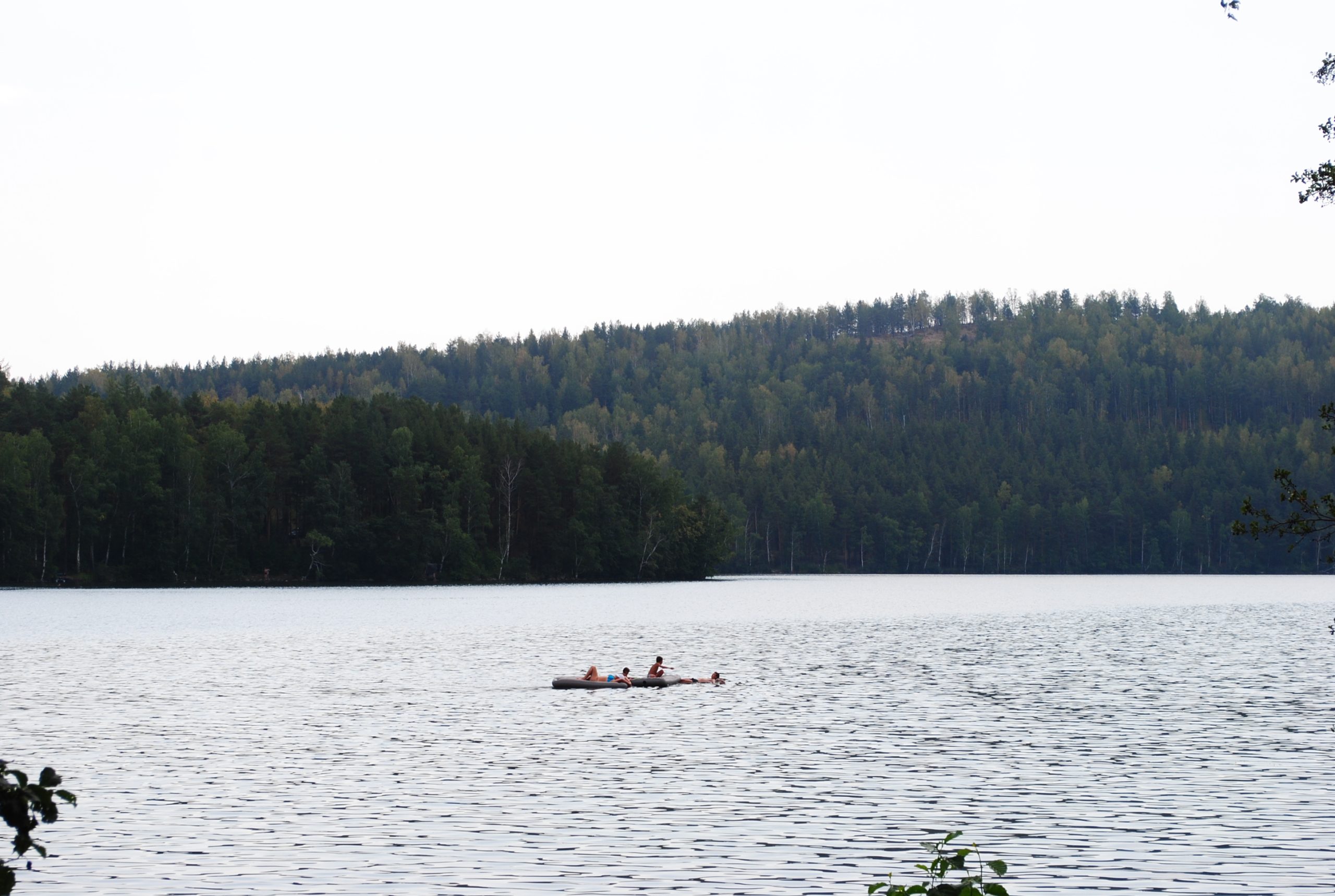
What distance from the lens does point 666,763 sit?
115 ft

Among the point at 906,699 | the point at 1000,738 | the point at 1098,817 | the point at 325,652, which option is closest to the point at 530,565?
the point at 325,652

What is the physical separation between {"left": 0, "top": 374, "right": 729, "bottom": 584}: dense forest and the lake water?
2906 inches

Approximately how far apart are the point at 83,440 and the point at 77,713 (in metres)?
126

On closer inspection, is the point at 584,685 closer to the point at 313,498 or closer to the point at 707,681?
the point at 707,681

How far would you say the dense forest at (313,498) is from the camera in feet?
499

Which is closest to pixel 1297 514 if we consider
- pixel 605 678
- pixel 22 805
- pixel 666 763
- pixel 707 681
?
pixel 22 805

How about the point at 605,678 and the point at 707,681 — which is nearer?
the point at 605,678

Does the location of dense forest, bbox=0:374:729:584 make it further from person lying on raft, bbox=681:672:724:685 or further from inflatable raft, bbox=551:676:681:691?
person lying on raft, bbox=681:672:724:685

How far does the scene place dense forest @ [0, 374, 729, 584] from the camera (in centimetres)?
15200

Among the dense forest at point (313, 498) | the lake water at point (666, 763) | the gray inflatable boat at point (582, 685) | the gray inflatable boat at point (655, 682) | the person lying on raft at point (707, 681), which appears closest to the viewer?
the lake water at point (666, 763)

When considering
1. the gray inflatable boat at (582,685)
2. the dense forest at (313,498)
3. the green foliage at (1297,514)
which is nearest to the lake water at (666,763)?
the gray inflatable boat at (582,685)

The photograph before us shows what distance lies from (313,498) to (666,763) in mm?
134025

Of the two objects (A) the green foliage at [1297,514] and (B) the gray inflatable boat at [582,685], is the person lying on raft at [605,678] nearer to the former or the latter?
(B) the gray inflatable boat at [582,685]

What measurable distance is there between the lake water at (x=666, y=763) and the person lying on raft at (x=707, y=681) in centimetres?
55
